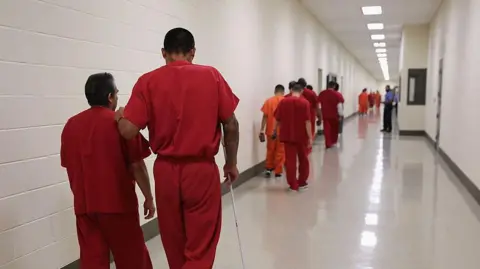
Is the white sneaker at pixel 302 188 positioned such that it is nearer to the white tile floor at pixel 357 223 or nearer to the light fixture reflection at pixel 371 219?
the white tile floor at pixel 357 223

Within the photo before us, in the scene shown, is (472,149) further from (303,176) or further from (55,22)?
(55,22)

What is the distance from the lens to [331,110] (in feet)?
37.6

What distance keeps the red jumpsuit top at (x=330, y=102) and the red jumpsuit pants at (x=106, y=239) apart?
9.24 metres

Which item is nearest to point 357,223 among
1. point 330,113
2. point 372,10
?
point 330,113

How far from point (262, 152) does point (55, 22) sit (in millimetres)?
5279

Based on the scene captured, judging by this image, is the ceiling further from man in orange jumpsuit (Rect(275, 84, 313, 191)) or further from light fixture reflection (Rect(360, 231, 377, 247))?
light fixture reflection (Rect(360, 231, 377, 247))

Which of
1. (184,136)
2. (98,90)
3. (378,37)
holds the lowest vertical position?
(184,136)

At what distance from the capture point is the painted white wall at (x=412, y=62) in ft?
47.8

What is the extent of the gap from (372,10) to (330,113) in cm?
300

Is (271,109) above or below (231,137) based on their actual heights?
below

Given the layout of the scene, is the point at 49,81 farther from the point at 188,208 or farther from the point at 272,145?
the point at 272,145

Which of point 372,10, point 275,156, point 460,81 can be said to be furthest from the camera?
point 372,10

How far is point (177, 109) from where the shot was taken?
2.44m

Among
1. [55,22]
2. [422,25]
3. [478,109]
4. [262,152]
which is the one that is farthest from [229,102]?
[422,25]
